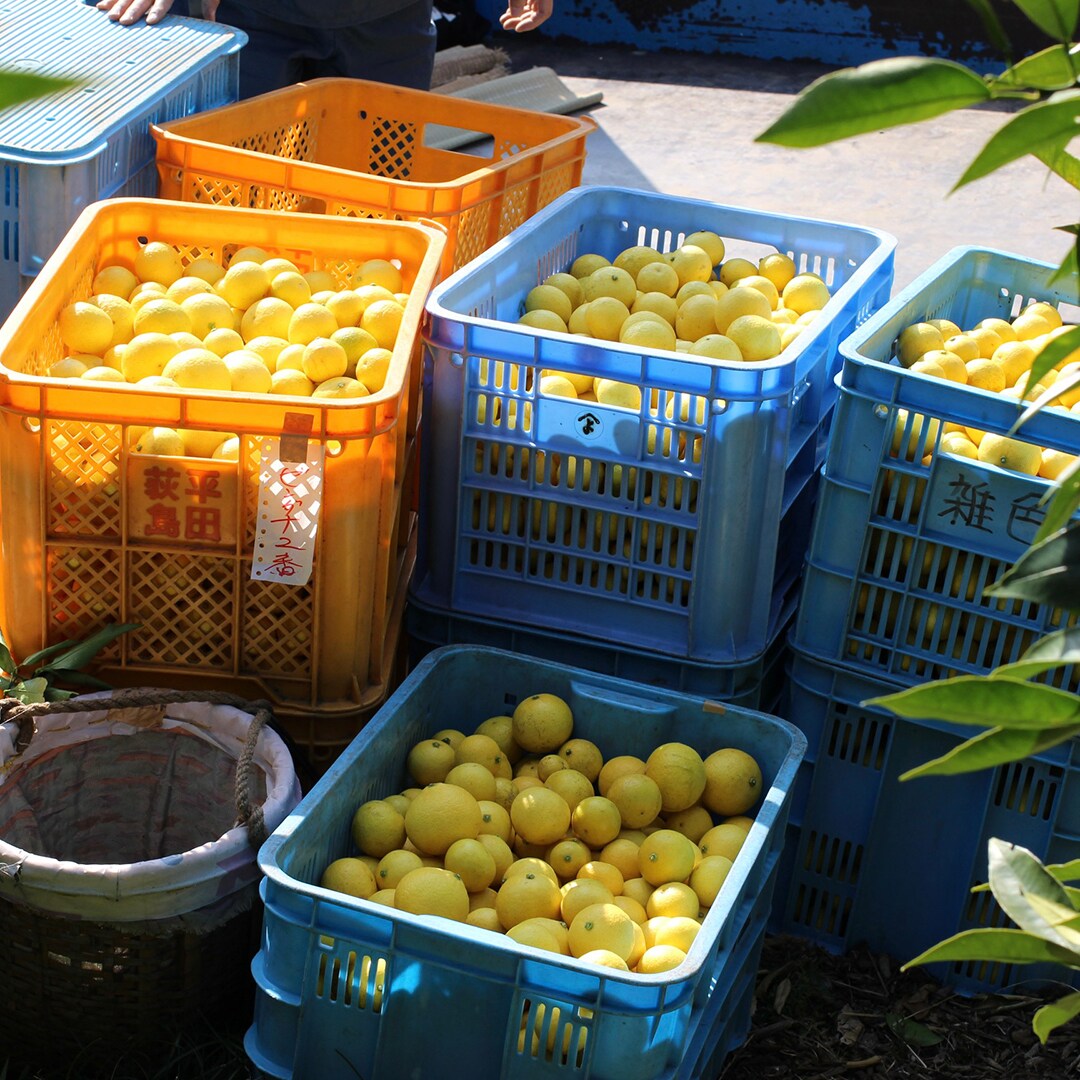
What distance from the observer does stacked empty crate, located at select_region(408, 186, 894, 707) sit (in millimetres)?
2109

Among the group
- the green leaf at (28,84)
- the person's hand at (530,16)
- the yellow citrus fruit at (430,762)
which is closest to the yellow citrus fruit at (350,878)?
the yellow citrus fruit at (430,762)

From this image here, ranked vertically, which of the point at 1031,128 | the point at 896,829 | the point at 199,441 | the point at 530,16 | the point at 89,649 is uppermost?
the point at 1031,128

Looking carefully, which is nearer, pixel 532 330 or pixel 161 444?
pixel 161 444

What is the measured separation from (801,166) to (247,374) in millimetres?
4609

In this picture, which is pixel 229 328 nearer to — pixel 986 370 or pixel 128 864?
pixel 128 864

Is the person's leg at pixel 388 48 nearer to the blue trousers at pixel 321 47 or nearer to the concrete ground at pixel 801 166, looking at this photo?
the blue trousers at pixel 321 47

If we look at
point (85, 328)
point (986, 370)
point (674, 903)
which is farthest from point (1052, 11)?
point (85, 328)

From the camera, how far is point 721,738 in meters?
2.15

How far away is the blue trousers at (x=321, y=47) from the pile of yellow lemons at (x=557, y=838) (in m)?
2.13

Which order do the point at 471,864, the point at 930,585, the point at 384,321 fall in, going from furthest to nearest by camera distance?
the point at 384,321 → the point at 930,585 → the point at 471,864

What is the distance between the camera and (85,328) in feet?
7.39

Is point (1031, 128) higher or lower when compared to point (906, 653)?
higher

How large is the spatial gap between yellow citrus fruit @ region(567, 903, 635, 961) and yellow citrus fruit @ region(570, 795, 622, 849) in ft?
0.79

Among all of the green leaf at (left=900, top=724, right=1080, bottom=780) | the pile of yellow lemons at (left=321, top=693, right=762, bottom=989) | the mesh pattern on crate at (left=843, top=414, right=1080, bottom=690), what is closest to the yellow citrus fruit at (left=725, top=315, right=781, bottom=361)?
the mesh pattern on crate at (left=843, top=414, right=1080, bottom=690)
